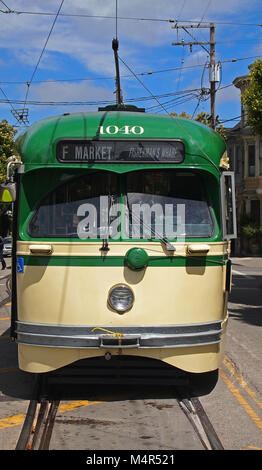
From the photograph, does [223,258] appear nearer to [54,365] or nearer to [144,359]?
[144,359]

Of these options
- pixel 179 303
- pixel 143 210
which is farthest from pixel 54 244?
pixel 179 303

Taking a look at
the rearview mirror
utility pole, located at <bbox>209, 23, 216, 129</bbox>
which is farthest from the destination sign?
utility pole, located at <bbox>209, 23, 216, 129</bbox>

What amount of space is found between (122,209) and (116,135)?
78cm

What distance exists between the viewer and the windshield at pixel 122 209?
19.4 ft

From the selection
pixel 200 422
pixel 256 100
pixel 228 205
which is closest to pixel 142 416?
pixel 200 422

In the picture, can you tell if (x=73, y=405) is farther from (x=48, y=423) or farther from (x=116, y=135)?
(x=116, y=135)

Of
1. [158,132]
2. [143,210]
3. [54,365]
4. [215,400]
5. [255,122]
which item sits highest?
[255,122]

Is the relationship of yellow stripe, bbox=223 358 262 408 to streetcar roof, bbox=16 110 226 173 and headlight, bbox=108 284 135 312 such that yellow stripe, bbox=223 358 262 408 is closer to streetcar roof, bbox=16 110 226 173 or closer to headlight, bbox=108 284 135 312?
headlight, bbox=108 284 135 312

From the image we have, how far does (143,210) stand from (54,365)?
1.83 metres

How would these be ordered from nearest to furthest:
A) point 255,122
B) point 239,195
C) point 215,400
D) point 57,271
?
point 57,271 < point 215,400 < point 255,122 < point 239,195

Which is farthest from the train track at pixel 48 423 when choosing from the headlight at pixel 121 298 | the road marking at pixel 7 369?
the road marking at pixel 7 369

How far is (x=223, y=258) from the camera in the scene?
6.13 meters

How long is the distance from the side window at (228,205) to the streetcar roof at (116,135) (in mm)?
227

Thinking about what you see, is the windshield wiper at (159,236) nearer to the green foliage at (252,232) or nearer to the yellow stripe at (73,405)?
the yellow stripe at (73,405)
